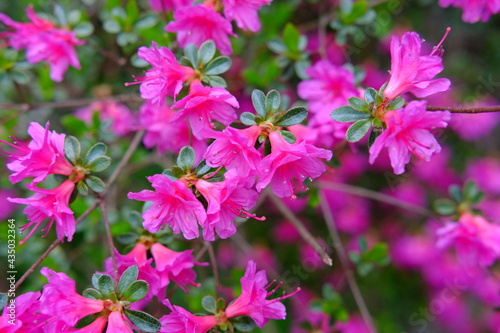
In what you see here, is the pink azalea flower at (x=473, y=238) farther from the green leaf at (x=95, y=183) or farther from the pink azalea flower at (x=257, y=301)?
the green leaf at (x=95, y=183)

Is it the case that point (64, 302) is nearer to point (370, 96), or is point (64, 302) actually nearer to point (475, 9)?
point (370, 96)

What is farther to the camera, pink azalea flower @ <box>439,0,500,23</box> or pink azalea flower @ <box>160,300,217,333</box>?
pink azalea flower @ <box>439,0,500,23</box>

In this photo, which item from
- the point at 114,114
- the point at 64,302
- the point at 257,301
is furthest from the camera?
the point at 114,114

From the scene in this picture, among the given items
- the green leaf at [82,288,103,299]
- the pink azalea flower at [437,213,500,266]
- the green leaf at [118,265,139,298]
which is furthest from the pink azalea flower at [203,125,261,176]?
the pink azalea flower at [437,213,500,266]

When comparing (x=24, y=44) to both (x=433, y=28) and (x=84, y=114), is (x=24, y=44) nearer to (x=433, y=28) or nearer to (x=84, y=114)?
(x=84, y=114)

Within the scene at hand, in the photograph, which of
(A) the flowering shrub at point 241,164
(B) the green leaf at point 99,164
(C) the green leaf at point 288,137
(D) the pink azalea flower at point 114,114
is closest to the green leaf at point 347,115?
(A) the flowering shrub at point 241,164

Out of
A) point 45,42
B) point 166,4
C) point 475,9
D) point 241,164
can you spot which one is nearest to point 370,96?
point 241,164

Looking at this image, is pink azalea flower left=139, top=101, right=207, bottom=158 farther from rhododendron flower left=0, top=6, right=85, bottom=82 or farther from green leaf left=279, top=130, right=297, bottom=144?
green leaf left=279, top=130, right=297, bottom=144
